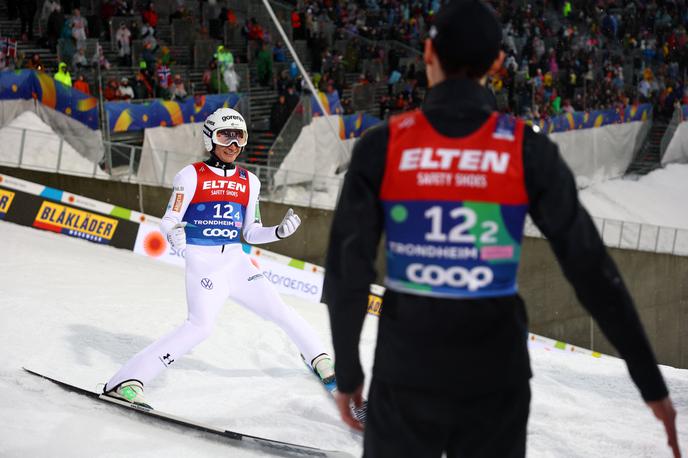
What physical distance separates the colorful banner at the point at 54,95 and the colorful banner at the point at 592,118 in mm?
10710

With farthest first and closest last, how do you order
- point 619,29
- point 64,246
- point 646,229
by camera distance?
point 619,29
point 646,229
point 64,246

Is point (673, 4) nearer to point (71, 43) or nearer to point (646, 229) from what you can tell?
point (646, 229)

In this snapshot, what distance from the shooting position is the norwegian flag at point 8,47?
1539cm

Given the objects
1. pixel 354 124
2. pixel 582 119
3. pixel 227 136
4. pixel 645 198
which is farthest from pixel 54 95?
pixel 645 198

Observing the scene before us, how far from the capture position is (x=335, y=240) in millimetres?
2549

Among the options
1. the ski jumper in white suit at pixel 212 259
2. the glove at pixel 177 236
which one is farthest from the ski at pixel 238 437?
the glove at pixel 177 236

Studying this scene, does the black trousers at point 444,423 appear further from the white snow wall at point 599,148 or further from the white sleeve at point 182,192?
the white snow wall at point 599,148

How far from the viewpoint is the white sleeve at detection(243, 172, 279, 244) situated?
21.1ft

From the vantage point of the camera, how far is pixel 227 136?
6.37 meters

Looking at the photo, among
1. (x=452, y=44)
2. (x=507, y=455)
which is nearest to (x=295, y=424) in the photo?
(x=507, y=455)

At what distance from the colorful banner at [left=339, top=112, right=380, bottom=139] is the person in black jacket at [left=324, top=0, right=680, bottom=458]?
47.8 feet

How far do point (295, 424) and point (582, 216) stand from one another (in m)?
3.91

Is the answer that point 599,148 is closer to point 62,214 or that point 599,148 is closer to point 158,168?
point 158,168

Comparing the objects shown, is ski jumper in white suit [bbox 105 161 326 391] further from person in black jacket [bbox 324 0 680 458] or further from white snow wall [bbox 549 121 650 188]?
white snow wall [bbox 549 121 650 188]
